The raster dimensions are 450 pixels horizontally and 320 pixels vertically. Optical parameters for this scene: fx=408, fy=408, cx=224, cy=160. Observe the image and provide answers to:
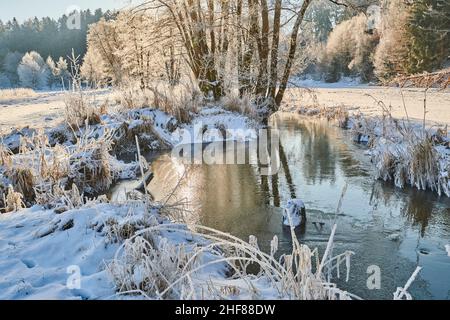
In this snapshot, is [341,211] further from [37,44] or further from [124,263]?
[37,44]

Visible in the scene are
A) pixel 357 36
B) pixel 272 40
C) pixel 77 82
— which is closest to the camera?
pixel 77 82

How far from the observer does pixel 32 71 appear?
167ft

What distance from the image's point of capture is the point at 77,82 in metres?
8.75

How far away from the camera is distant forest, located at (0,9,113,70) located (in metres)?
56.4

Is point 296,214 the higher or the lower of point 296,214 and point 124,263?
the lower

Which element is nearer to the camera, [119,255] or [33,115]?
[119,255]

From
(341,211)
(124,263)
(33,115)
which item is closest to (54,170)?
Result: (124,263)

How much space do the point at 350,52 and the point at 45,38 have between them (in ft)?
144

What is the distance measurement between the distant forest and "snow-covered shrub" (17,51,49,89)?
5238mm

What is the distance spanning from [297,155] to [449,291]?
5.92m

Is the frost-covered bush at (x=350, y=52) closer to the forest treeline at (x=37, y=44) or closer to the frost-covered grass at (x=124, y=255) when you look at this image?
the frost-covered grass at (x=124, y=255)

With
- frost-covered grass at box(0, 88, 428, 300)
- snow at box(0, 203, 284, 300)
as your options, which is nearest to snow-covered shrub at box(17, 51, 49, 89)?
frost-covered grass at box(0, 88, 428, 300)
